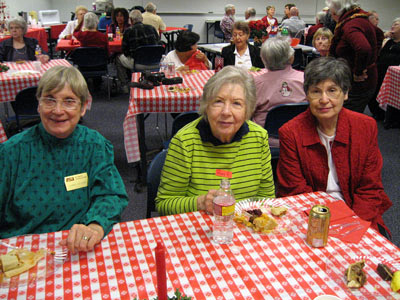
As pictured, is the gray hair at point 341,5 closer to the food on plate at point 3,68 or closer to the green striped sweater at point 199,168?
the green striped sweater at point 199,168

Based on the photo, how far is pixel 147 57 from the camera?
6.12 m

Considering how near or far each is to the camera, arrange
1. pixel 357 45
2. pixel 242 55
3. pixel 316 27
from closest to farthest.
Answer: pixel 357 45 → pixel 242 55 → pixel 316 27

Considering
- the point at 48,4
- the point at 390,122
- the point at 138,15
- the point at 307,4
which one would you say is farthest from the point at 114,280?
the point at 307,4

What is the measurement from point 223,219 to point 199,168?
40cm

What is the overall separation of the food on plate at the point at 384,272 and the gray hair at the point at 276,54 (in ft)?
7.13

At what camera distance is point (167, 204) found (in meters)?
1.72

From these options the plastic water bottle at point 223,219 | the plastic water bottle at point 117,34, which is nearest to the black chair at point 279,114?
the plastic water bottle at point 223,219

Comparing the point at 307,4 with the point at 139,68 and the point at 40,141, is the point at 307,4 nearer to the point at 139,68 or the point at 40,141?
the point at 139,68

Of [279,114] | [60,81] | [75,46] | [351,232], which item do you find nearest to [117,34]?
[75,46]

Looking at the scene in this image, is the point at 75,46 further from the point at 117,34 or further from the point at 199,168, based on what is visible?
the point at 199,168

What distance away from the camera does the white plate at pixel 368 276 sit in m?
1.17

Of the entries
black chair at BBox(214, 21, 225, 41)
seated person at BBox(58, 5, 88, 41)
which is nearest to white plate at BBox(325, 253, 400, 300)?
seated person at BBox(58, 5, 88, 41)

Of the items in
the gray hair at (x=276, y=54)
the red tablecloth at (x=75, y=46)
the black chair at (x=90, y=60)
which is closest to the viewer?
the gray hair at (x=276, y=54)

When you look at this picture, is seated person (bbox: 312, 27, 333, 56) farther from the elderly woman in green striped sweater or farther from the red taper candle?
the red taper candle
